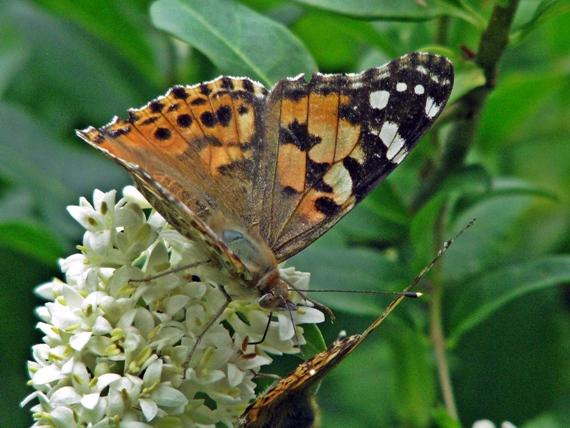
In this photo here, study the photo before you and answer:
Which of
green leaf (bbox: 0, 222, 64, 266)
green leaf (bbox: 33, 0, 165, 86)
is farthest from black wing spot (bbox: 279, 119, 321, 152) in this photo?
green leaf (bbox: 33, 0, 165, 86)

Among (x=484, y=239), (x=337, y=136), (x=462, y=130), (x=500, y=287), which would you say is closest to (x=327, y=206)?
(x=337, y=136)

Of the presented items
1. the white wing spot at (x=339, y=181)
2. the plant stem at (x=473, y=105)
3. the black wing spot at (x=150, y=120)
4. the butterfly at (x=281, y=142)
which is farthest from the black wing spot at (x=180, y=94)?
the plant stem at (x=473, y=105)

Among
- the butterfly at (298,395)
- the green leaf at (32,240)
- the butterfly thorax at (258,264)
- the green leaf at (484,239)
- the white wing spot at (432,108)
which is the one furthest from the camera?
the green leaf at (484,239)

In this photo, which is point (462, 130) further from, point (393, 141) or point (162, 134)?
point (162, 134)

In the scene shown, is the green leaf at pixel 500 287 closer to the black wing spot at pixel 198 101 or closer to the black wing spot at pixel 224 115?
the black wing spot at pixel 224 115

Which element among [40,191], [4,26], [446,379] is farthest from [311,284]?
[4,26]

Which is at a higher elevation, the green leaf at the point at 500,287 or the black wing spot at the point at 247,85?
the black wing spot at the point at 247,85

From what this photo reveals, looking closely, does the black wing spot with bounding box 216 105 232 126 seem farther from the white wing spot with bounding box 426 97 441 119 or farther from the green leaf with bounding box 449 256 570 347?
the green leaf with bounding box 449 256 570 347
